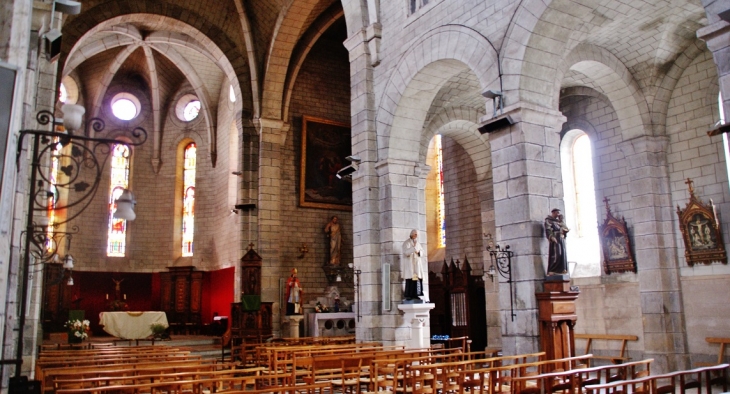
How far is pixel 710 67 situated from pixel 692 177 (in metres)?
2.04

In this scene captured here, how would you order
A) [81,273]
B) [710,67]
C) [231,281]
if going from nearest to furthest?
1. [710,67]
2. [231,281]
3. [81,273]

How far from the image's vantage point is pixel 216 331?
1995 centimetres

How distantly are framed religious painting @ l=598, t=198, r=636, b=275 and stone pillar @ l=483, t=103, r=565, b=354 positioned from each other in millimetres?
3751

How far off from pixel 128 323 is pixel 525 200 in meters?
12.0

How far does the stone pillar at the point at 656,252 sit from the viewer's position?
1097cm

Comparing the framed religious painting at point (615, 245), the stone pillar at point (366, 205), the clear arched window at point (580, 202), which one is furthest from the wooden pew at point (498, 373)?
the clear arched window at point (580, 202)

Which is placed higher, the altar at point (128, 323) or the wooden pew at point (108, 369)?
the altar at point (128, 323)

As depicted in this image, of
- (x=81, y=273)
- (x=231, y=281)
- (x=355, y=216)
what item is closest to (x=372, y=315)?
(x=355, y=216)

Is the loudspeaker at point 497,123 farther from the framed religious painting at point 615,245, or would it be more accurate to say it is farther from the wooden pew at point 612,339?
the wooden pew at point 612,339

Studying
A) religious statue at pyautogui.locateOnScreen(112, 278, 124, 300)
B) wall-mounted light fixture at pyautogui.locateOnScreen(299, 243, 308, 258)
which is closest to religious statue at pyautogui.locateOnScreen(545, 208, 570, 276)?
wall-mounted light fixture at pyautogui.locateOnScreen(299, 243, 308, 258)

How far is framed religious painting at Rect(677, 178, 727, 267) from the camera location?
34.6 feet

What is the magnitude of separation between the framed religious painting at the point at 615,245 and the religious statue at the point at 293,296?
787 cm

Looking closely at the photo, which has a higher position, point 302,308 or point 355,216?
point 355,216

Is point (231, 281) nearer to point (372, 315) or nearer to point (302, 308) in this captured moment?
point (302, 308)
